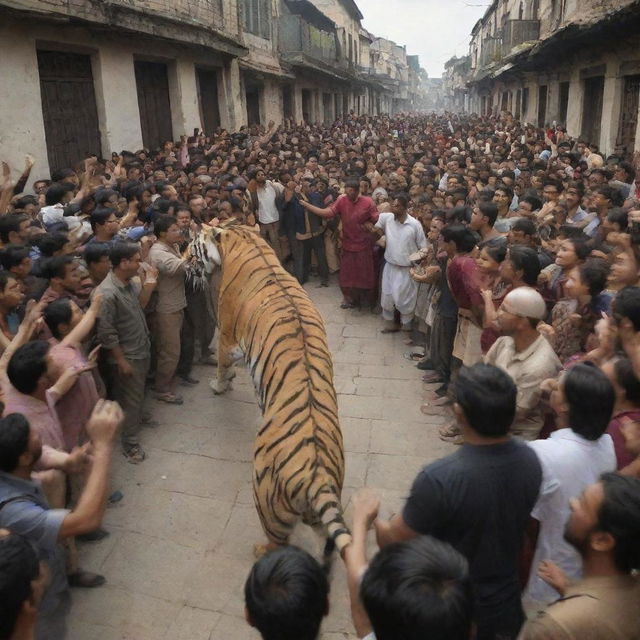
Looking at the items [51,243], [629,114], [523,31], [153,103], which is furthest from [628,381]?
[523,31]

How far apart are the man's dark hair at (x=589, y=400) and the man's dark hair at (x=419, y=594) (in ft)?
3.56

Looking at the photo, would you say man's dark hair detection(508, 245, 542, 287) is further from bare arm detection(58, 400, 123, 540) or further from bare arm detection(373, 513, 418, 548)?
bare arm detection(58, 400, 123, 540)

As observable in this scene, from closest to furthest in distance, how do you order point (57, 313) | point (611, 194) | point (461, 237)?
1. point (57, 313)
2. point (461, 237)
3. point (611, 194)

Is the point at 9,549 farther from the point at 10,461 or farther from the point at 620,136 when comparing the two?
the point at 620,136

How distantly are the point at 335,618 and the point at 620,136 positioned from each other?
45.6ft

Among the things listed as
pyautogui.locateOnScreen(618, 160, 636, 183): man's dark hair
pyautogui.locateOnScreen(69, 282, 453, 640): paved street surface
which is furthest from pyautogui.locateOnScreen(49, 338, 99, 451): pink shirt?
pyautogui.locateOnScreen(618, 160, 636, 183): man's dark hair

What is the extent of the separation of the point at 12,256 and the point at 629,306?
375 centimetres

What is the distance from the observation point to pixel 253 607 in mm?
1489

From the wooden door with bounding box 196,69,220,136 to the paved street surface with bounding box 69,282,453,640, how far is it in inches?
418

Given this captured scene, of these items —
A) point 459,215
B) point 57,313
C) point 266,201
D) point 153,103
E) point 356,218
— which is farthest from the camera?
point 153,103

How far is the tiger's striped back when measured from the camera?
9.58 ft

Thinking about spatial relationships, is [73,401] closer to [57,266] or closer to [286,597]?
[57,266]

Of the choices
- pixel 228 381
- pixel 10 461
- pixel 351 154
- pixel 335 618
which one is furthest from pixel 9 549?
pixel 351 154

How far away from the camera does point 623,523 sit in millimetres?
1691
